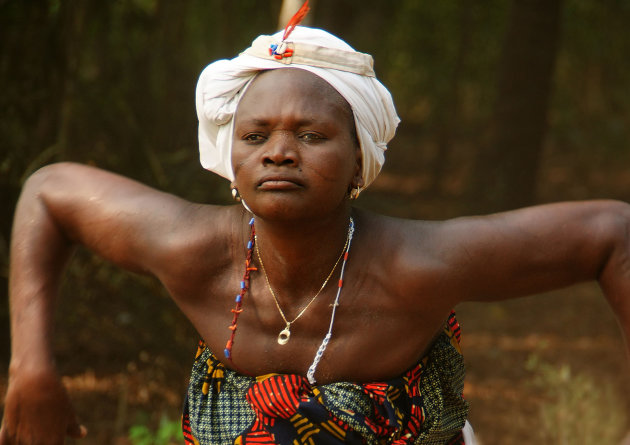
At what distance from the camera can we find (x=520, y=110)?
8.66m

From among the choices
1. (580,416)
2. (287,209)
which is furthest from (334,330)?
(580,416)

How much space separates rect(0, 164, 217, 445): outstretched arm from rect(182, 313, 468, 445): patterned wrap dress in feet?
1.17

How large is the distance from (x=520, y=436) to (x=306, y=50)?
3389mm

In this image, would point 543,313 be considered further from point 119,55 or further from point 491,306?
point 119,55

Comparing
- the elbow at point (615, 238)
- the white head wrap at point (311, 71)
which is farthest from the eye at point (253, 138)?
the elbow at point (615, 238)

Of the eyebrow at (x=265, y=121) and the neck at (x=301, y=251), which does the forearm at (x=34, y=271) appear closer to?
the neck at (x=301, y=251)

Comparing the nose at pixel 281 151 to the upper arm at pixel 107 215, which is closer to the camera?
the nose at pixel 281 151

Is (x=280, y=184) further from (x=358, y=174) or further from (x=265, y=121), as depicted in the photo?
(x=358, y=174)

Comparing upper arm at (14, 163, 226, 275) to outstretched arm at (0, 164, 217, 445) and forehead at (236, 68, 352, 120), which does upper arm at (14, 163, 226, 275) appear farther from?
forehead at (236, 68, 352, 120)

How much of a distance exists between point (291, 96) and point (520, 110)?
265 inches

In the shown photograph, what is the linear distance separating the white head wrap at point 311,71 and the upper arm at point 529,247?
1.08 ft

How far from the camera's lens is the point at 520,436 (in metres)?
5.04

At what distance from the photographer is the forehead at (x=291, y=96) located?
2.28 meters

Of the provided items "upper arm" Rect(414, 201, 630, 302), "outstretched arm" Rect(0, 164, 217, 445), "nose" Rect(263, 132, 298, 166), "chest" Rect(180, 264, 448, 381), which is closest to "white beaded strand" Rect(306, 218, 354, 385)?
"chest" Rect(180, 264, 448, 381)
